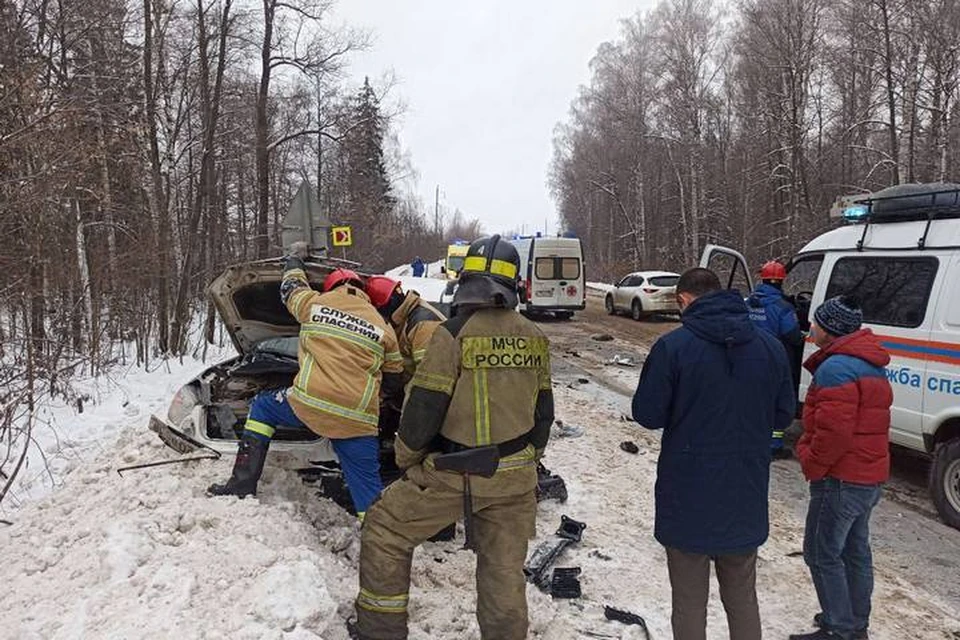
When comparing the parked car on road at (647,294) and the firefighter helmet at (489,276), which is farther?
the parked car on road at (647,294)

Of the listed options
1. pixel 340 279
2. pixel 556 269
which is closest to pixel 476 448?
pixel 340 279

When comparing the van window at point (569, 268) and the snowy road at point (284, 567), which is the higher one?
the van window at point (569, 268)

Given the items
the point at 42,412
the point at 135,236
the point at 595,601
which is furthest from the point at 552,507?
the point at 135,236

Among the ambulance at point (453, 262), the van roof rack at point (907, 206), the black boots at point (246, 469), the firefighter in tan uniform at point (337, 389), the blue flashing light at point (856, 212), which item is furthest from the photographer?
the ambulance at point (453, 262)

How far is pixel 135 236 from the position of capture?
1111 centimetres

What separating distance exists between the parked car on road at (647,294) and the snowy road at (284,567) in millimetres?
13279

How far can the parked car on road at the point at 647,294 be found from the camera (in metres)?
18.5

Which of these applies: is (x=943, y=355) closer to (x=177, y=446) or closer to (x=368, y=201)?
(x=177, y=446)

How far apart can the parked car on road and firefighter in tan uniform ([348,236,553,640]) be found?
16.0 meters

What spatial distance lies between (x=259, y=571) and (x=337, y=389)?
962 millimetres

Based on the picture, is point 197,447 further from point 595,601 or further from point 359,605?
point 595,601

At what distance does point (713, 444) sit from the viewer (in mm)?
2646

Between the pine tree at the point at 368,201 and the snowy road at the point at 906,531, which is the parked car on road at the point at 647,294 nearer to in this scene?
the snowy road at the point at 906,531

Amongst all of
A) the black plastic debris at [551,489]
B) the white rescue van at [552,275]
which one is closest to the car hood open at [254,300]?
the black plastic debris at [551,489]
